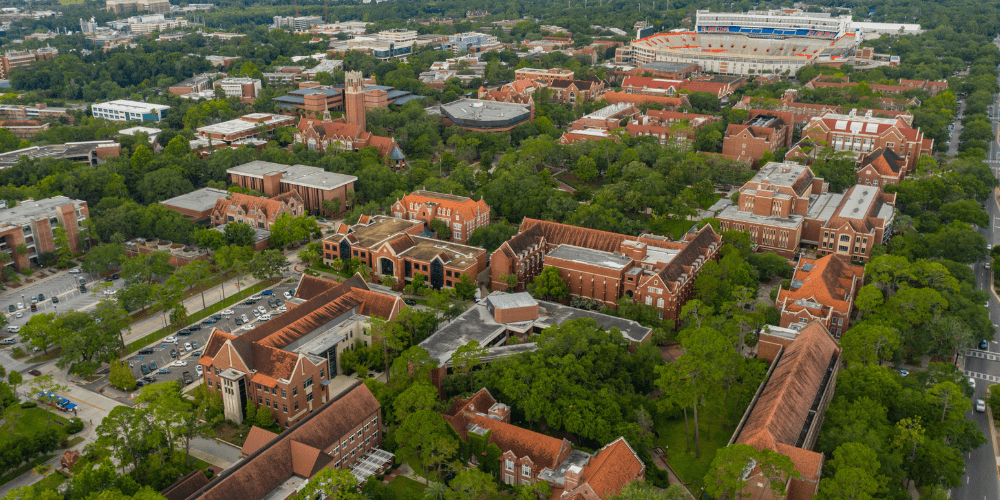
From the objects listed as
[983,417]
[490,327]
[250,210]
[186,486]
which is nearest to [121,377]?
[186,486]

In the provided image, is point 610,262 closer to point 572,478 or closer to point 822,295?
point 822,295


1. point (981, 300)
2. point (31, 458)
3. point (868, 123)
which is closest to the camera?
point (31, 458)

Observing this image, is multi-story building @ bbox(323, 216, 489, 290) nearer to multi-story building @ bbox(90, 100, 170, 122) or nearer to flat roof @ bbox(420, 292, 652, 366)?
flat roof @ bbox(420, 292, 652, 366)

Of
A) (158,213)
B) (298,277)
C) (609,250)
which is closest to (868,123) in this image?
(609,250)

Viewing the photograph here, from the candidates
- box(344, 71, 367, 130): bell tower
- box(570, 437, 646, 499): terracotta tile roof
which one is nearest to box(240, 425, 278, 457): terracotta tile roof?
box(570, 437, 646, 499): terracotta tile roof

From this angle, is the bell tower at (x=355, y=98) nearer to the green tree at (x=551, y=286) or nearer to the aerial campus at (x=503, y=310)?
the aerial campus at (x=503, y=310)

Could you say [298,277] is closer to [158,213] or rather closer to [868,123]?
[158,213]

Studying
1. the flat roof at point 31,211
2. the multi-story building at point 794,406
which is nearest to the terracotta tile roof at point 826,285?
the multi-story building at point 794,406
